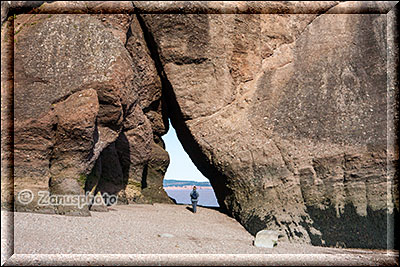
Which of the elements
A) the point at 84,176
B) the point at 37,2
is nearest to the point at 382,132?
the point at 84,176

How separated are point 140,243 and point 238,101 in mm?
9061

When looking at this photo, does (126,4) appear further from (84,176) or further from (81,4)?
(84,176)

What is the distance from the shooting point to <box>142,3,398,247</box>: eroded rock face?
46.4 feet

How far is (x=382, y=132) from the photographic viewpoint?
14.0m

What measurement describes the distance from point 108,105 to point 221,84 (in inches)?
216

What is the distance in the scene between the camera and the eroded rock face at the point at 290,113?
1414 cm
